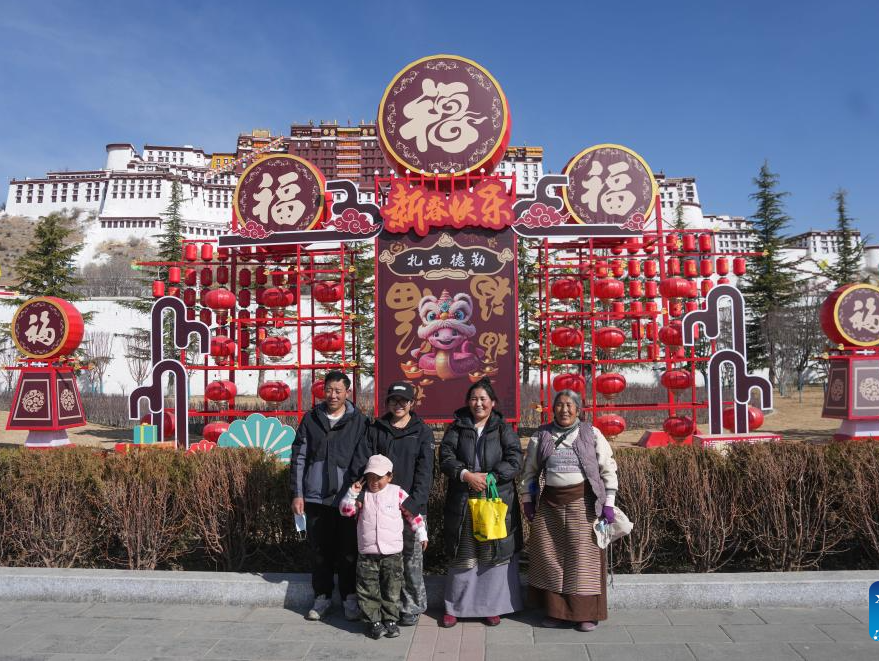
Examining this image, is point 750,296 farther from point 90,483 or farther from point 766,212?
point 90,483

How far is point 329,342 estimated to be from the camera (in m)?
10.6

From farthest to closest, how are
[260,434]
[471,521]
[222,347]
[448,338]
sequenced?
[222,347], [448,338], [260,434], [471,521]

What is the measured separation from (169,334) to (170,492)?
2235 centimetres

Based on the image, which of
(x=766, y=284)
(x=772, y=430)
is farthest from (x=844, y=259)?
(x=772, y=430)

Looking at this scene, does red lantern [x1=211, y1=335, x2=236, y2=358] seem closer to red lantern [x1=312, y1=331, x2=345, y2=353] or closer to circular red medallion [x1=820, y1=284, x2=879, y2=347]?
red lantern [x1=312, y1=331, x2=345, y2=353]

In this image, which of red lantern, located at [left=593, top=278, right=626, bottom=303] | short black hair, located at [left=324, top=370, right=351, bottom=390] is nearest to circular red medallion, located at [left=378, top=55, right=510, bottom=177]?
red lantern, located at [left=593, top=278, right=626, bottom=303]

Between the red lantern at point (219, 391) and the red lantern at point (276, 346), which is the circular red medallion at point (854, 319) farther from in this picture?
the red lantern at point (219, 391)

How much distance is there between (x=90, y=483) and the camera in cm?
477

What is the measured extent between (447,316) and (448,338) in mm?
356

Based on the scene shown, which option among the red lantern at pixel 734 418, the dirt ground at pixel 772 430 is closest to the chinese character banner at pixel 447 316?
the red lantern at pixel 734 418

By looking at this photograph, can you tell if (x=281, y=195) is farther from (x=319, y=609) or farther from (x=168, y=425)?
(x=319, y=609)

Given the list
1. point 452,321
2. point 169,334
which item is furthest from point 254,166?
point 169,334

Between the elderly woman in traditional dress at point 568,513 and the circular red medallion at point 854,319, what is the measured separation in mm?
8840

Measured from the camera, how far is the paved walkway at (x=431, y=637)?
3.44m
